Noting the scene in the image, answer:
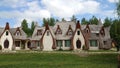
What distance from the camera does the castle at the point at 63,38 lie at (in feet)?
249

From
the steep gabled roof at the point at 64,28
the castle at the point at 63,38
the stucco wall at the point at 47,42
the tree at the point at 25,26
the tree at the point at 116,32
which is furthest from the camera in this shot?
the tree at the point at 25,26

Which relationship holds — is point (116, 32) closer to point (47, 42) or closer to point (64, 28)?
point (64, 28)

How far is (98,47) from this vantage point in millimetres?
77688

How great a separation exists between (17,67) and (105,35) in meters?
52.6

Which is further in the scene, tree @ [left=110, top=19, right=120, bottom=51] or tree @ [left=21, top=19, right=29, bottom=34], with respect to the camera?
tree @ [left=21, top=19, right=29, bottom=34]

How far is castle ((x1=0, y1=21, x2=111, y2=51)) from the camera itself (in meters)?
75.8

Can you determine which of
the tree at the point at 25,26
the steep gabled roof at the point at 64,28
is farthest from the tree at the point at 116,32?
the tree at the point at 25,26

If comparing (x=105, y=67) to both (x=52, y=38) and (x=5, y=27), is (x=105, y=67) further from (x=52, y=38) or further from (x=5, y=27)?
(x=5, y=27)

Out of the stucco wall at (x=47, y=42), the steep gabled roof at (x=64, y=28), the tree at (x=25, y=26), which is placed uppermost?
the tree at (x=25, y=26)

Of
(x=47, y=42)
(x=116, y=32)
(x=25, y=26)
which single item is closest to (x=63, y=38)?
(x=47, y=42)

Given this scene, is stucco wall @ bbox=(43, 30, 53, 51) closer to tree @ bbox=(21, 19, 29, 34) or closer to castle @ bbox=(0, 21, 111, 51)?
castle @ bbox=(0, 21, 111, 51)

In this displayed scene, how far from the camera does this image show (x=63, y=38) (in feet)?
252

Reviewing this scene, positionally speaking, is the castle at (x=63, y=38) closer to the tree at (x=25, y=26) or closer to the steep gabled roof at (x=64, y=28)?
the steep gabled roof at (x=64, y=28)

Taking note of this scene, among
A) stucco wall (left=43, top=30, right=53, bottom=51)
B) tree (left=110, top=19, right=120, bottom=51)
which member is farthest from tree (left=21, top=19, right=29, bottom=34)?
stucco wall (left=43, top=30, right=53, bottom=51)
